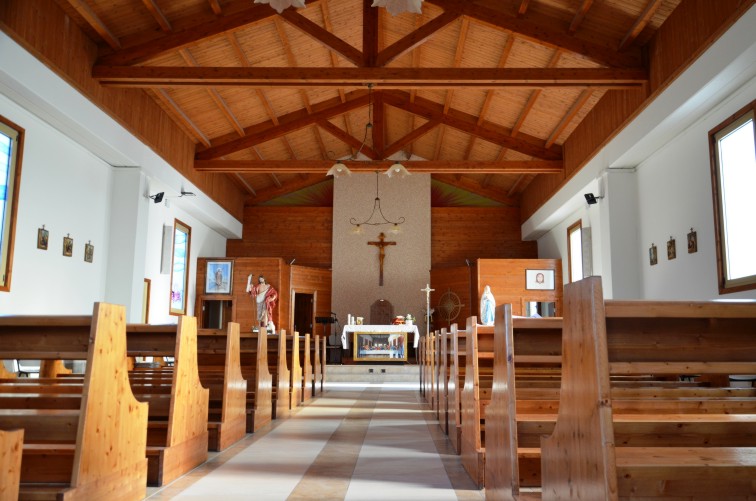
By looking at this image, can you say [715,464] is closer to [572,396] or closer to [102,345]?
[572,396]

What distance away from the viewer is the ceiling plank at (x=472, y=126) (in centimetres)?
1262

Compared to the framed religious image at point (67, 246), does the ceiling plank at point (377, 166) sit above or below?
above

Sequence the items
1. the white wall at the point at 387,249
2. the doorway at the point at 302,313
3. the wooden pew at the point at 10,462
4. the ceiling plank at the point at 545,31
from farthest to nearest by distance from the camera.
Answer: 1. the doorway at the point at 302,313
2. the white wall at the point at 387,249
3. the ceiling plank at the point at 545,31
4. the wooden pew at the point at 10,462

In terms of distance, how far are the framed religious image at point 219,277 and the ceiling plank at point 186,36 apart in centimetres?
638

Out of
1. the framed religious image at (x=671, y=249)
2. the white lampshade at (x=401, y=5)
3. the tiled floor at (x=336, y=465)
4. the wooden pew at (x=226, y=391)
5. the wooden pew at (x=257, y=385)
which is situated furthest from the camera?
the framed religious image at (x=671, y=249)

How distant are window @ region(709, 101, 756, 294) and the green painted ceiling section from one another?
9.38m

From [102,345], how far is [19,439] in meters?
0.52

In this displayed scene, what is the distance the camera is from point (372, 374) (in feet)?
42.5

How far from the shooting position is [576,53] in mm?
8625

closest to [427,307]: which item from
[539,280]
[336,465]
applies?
[539,280]

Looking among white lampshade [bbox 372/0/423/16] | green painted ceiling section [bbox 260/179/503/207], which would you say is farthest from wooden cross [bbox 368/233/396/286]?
white lampshade [bbox 372/0/423/16]

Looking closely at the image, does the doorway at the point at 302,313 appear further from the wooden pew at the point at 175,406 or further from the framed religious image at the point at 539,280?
the wooden pew at the point at 175,406

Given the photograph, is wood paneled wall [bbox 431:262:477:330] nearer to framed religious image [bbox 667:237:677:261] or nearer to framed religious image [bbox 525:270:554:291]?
framed religious image [bbox 525:270:554:291]

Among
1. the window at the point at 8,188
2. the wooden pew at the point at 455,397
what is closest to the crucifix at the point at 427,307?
the window at the point at 8,188
